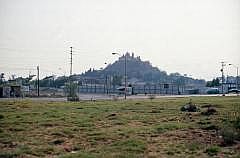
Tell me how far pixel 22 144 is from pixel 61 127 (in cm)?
400

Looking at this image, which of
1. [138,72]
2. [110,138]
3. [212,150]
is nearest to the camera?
[212,150]

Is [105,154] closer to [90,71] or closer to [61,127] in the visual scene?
[61,127]

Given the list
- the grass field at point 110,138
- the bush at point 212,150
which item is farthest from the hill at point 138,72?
the bush at point 212,150

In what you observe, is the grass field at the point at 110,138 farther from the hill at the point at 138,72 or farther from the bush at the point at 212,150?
the hill at the point at 138,72

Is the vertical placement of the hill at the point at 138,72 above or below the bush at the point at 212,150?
above

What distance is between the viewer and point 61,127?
16.9 metres

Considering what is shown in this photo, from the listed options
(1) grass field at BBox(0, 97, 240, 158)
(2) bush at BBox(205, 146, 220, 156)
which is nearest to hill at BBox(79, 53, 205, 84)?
(1) grass field at BBox(0, 97, 240, 158)

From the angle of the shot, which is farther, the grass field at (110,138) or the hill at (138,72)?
the hill at (138,72)

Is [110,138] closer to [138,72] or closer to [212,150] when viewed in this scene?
[212,150]

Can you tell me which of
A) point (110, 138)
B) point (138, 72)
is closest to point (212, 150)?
point (110, 138)

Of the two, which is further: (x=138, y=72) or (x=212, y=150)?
(x=138, y=72)

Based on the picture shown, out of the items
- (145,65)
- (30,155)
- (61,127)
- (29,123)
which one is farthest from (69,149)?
(145,65)

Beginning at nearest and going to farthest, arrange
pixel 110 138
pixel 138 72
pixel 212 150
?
pixel 212 150
pixel 110 138
pixel 138 72

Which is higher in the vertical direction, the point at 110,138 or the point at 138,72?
the point at 138,72
